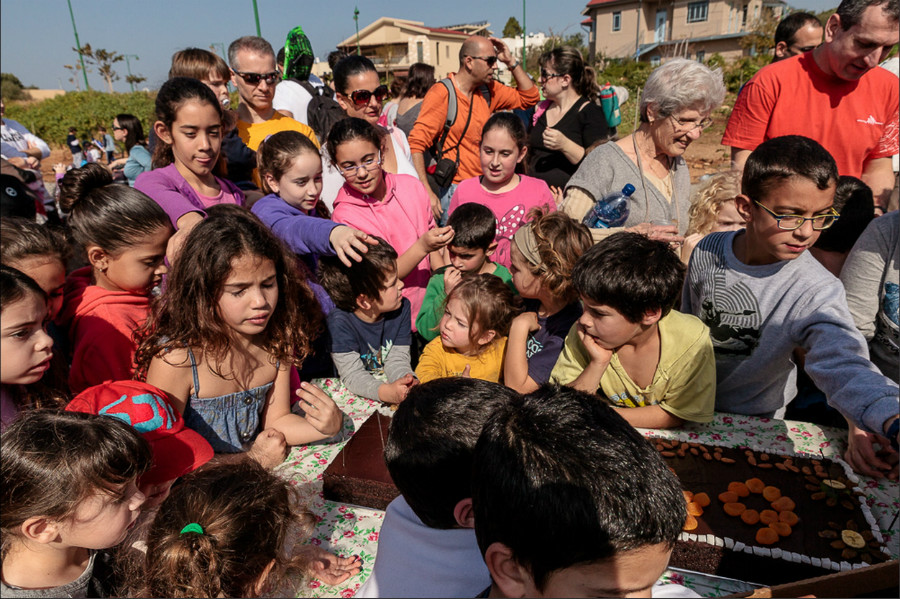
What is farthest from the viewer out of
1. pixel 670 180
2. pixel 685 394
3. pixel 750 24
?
pixel 750 24

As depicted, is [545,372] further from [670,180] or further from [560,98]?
[560,98]

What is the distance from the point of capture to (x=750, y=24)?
16.5 m

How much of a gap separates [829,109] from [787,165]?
1647 mm

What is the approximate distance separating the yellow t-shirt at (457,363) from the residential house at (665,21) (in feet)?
→ 25.2

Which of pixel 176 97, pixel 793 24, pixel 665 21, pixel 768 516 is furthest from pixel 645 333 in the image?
pixel 665 21

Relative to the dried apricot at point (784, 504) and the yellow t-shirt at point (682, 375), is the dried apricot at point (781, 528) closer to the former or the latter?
the dried apricot at point (784, 504)

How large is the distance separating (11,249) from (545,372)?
224 cm

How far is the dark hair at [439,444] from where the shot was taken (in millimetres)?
1186

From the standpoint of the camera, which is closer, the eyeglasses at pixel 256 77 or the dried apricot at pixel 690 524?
the dried apricot at pixel 690 524

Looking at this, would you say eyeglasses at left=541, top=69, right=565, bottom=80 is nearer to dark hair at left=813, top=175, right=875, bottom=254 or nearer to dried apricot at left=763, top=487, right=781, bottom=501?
dark hair at left=813, top=175, right=875, bottom=254

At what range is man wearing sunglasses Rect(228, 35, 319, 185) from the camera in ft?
11.6

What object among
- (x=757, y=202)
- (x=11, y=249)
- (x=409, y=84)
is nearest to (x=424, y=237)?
(x=757, y=202)

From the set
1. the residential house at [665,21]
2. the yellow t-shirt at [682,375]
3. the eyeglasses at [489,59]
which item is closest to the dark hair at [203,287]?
the yellow t-shirt at [682,375]

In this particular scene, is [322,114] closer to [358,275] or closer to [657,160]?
[358,275]
